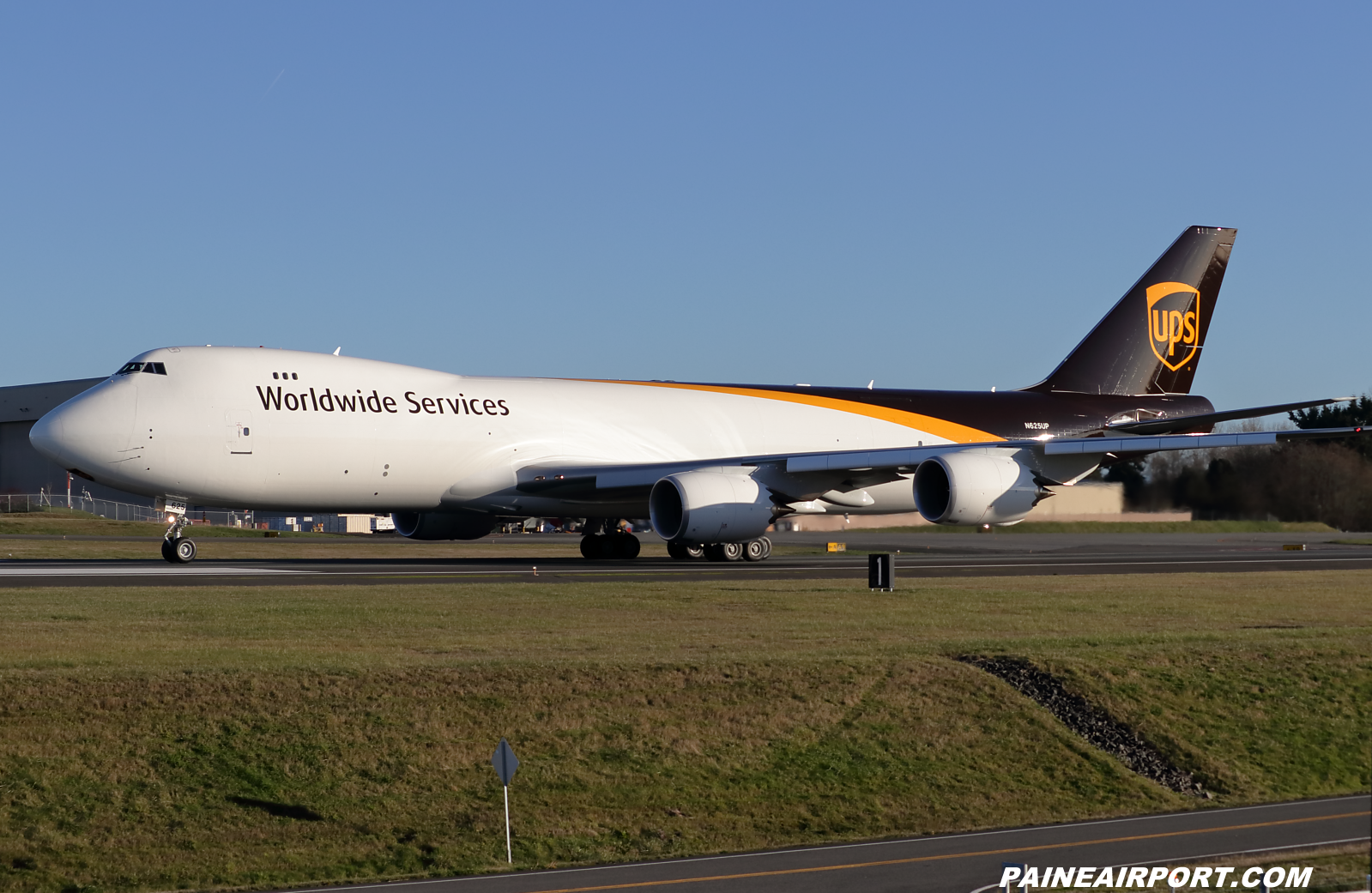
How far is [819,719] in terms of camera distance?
17.3 m

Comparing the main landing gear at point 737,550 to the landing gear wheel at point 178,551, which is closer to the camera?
the landing gear wheel at point 178,551

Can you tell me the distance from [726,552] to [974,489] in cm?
755

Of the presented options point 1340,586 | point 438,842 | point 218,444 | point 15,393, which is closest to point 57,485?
point 15,393

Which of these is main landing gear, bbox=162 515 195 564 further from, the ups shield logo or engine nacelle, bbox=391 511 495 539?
the ups shield logo

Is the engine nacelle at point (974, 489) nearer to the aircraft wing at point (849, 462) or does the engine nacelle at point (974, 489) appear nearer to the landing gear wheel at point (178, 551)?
the aircraft wing at point (849, 462)

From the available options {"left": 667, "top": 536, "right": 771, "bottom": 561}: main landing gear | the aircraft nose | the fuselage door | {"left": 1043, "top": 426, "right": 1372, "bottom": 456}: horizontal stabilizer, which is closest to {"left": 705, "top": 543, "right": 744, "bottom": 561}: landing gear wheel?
{"left": 667, "top": 536, "right": 771, "bottom": 561}: main landing gear

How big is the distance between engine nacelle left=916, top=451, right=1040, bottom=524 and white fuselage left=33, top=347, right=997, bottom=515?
754cm

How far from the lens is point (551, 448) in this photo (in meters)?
39.0

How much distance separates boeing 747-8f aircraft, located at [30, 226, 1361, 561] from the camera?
3456 centimetres

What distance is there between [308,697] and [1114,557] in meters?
31.2

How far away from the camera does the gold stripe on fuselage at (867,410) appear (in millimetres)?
43469

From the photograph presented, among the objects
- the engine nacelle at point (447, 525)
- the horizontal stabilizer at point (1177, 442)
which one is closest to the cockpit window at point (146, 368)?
the engine nacelle at point (447, 525)

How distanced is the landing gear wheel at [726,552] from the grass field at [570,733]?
1608 centimetres

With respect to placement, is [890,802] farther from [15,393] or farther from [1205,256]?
[15,393]
